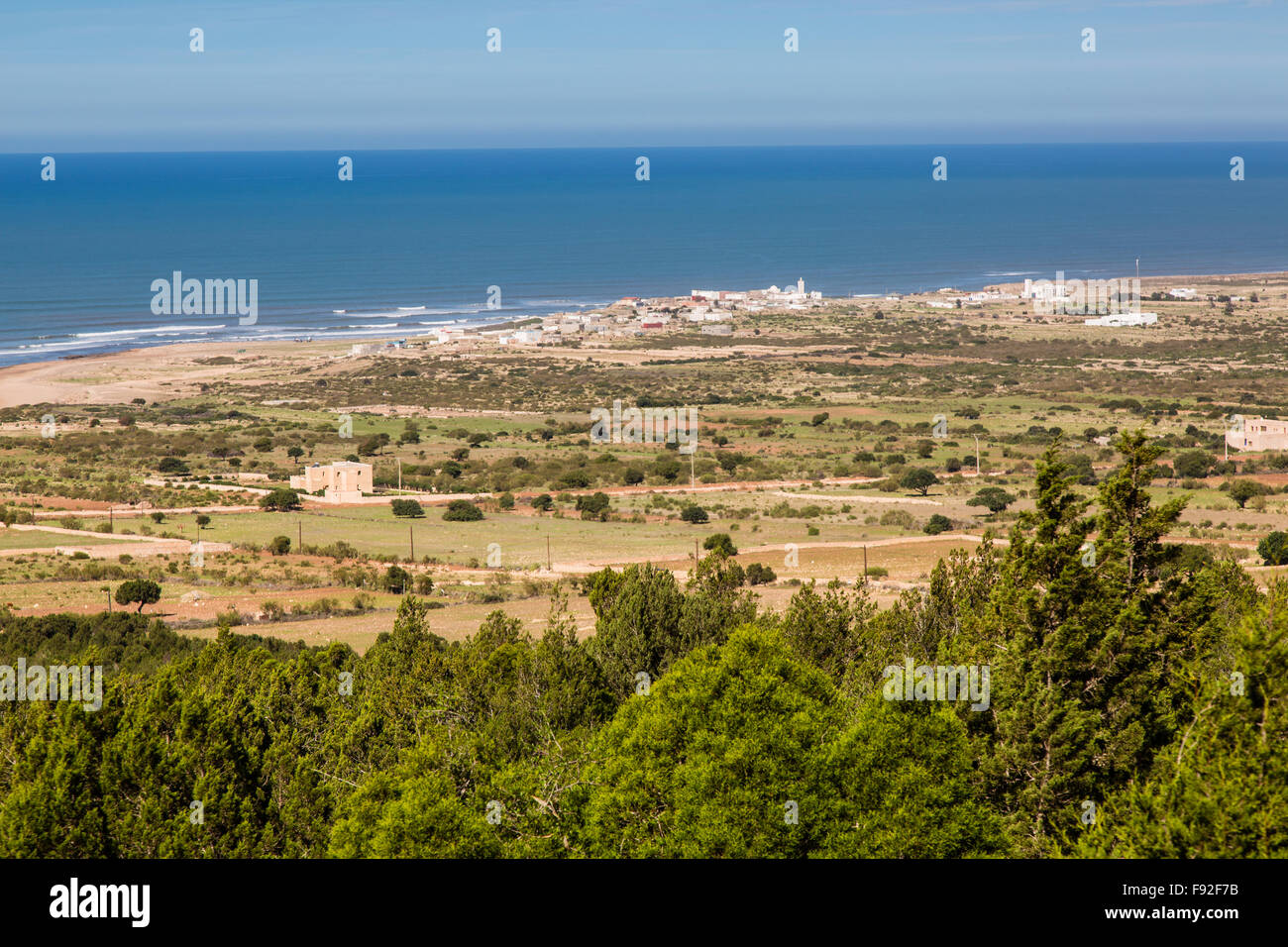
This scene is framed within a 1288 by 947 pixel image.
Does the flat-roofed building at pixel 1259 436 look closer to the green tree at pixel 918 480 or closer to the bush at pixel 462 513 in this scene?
the green tree at pixel 918 480

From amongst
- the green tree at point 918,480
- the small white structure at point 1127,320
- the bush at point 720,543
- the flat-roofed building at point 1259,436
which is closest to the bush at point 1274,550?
the bush at point 720,543

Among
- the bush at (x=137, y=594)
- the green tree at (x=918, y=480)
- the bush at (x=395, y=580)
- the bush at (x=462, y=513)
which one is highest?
the green tree at (x=918, y=480)

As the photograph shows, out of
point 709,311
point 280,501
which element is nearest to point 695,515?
point 280,501

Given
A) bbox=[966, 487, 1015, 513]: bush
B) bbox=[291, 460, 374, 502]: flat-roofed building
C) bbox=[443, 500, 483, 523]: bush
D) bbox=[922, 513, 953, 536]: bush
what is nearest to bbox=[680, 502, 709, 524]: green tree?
bbox=[443, 500, 483, 523]: bush

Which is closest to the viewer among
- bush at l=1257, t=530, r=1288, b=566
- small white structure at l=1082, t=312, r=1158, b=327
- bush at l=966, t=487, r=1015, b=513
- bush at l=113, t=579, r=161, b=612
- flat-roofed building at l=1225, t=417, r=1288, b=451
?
bush at l=113, t=579, r=161, b=612

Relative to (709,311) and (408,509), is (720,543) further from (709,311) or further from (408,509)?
(709,311)

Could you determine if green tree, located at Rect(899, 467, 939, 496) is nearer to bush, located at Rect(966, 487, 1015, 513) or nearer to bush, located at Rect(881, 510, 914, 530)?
bush, located at Rect(966, 487, 1015, 513)

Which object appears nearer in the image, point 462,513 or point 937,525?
point 937,525

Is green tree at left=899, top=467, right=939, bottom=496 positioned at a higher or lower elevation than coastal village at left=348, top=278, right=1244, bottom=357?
lower

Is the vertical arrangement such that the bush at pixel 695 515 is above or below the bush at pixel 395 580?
above
